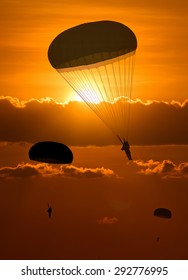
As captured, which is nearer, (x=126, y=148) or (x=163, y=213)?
(x=126, y=148)

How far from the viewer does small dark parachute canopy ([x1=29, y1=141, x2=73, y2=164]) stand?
38000 millimetres

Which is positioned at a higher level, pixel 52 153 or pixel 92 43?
pixel 92 43

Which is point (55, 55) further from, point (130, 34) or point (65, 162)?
point (65, 162)

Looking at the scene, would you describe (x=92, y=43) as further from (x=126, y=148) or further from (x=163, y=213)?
(x=163, y=213)

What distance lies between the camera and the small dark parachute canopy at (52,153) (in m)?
38.0

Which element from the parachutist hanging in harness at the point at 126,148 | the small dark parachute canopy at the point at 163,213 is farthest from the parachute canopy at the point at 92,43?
the small dark parachute canopy at the point at 163,213

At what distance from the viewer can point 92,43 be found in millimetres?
32781

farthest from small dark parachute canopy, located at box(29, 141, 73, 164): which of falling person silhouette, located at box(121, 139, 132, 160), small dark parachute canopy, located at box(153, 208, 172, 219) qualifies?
small dark parachute canopy, located at box(153, 208, 172, 219)

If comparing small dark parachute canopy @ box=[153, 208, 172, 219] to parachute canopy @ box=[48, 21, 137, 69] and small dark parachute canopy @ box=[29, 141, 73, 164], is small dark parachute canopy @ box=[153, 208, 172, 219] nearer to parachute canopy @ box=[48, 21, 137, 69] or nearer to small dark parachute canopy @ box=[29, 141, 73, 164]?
small dark parachute canopy @ box=[29, 141, 73, 164]

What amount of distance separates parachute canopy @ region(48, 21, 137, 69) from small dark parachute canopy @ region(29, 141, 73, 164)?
19.4ft

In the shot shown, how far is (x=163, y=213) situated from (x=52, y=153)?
356 inches

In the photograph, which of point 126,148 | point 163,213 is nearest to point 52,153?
→ point 126,148

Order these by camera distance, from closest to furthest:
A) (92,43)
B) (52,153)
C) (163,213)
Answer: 1. (92,43)
2. (52,153)
3. (163,213)
